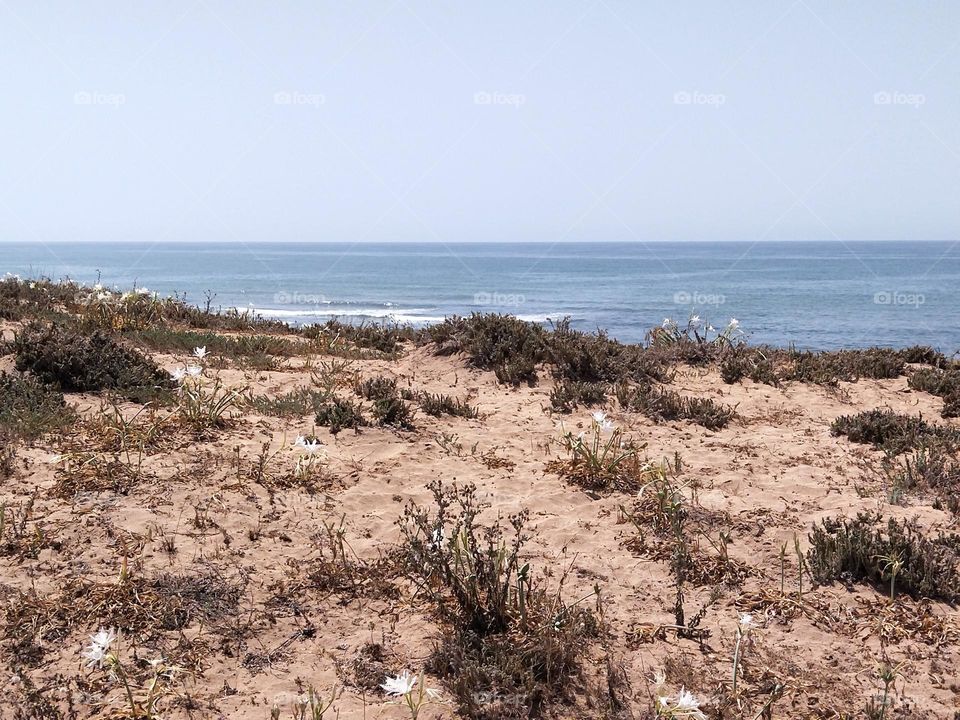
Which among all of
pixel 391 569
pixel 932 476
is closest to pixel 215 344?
pixel 391 569

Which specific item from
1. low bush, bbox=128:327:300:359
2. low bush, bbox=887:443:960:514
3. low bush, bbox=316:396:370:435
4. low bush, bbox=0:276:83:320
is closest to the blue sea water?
low bush, bbox=0:276:83:320

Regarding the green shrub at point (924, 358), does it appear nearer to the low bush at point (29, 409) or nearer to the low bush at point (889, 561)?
the low bush at point (889, 561)

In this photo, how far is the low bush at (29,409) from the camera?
6.03 m

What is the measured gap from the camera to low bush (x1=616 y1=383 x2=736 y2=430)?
760 centimetres

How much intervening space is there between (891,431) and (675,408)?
197 cm

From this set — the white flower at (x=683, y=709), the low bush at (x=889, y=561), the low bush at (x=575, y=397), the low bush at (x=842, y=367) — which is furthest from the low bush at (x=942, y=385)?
the white flower at (x=683, y=709)

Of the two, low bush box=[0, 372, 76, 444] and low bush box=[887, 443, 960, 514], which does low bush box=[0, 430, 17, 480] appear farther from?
low bush box=[887, 443, 960, 514]

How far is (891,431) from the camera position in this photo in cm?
708

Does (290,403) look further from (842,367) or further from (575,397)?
(842,367)

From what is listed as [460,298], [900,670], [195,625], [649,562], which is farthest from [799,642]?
[460,298]

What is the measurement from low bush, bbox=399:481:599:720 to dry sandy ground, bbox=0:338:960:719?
0.14 metres

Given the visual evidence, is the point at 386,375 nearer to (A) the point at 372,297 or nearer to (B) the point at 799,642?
(B) the point at 799,642

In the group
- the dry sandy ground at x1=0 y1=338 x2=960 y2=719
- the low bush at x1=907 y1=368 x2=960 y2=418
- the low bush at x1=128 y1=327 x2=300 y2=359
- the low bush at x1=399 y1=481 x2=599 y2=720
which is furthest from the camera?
the low bush at x1=128 y1=327 x2=300 y2=359

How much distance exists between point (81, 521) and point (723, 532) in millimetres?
4136
